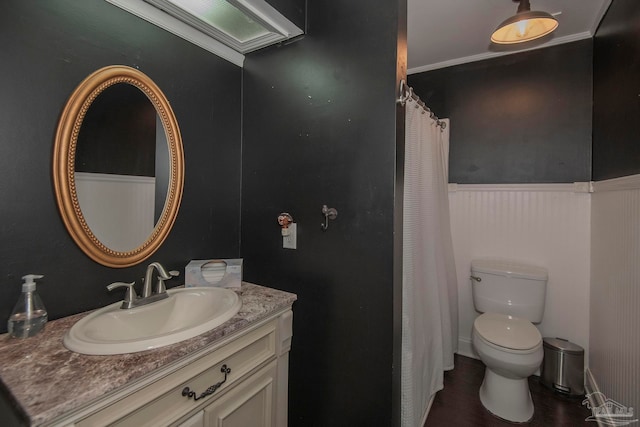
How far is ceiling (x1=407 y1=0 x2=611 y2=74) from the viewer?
5.55 feet

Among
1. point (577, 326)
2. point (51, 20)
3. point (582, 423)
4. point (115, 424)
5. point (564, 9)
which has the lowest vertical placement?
point (582, 423)

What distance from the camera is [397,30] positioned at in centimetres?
119

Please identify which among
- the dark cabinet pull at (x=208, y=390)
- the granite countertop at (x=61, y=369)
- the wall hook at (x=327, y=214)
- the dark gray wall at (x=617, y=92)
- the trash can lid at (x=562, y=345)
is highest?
the dark gray wall at (x=617, y=92)

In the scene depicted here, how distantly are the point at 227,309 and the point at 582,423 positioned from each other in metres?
2.19

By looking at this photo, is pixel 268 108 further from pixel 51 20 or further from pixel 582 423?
pixel 582 423

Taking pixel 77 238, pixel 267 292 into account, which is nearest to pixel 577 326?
pixel 267 292

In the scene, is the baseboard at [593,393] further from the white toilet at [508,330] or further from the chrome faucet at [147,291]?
the chrome faucet at [147,291]

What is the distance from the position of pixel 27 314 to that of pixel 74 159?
0.54 meters

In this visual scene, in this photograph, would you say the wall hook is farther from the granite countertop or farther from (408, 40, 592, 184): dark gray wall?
(408, 40, 592, 184): dark gray wall

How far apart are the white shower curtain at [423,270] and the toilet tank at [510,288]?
271 mm

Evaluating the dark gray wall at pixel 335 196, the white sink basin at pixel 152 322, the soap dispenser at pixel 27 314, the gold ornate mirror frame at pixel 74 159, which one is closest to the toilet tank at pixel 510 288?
the dark gray wall at pixel 335 196

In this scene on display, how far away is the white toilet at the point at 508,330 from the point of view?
1.63 m

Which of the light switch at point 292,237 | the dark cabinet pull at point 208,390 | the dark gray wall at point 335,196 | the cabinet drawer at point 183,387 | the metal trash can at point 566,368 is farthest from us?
the metal trash can at point 566,368

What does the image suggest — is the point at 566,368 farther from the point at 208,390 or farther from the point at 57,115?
the point at 57,115
